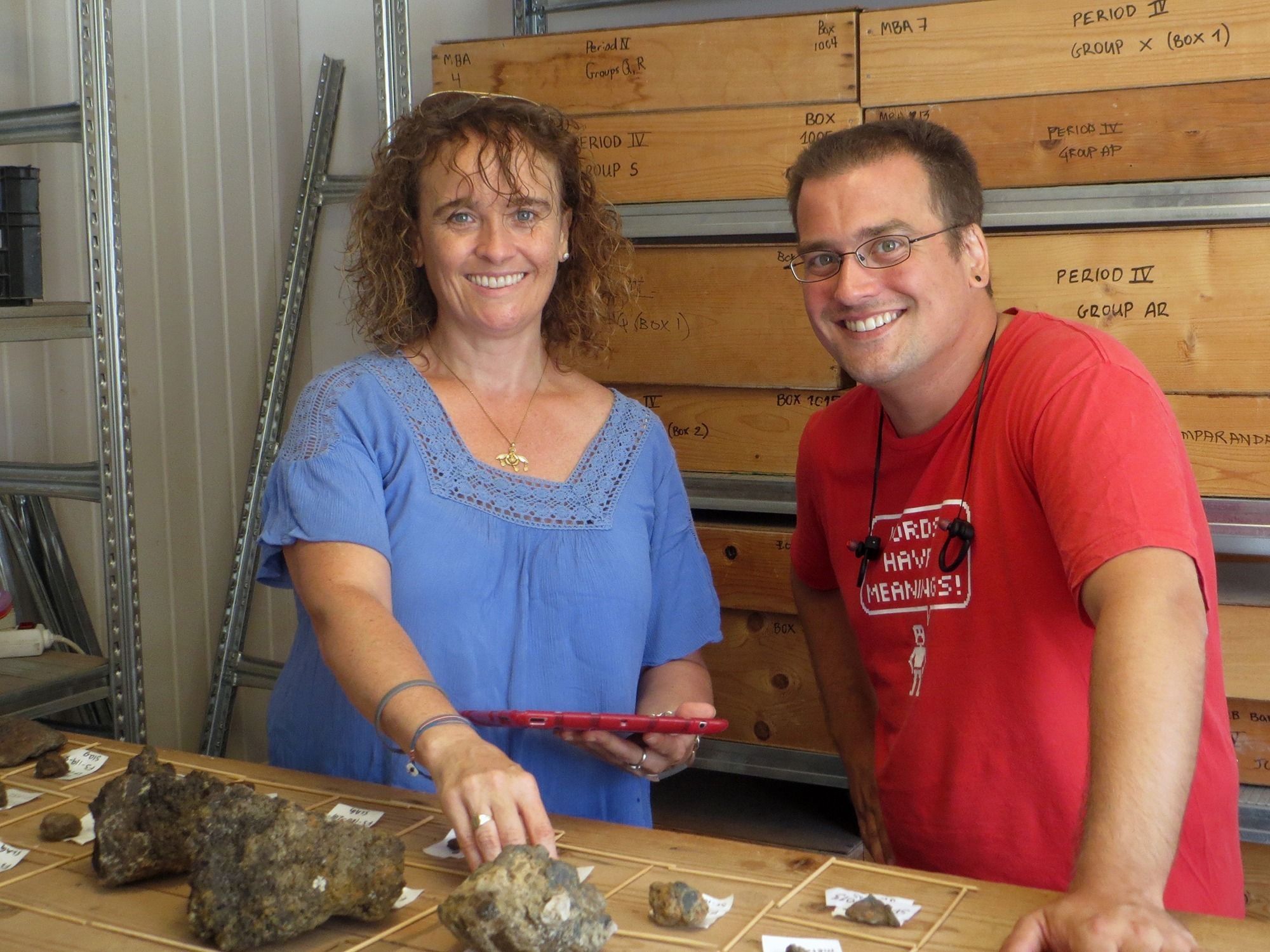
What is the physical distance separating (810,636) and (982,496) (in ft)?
1.65

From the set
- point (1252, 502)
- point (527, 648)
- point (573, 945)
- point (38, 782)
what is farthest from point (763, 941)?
point (1252, 502)

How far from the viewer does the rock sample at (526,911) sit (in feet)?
3.01

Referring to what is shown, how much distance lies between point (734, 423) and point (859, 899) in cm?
121

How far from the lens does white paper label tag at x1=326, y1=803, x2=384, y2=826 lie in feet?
4.08

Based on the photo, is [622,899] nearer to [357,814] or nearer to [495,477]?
[357,814]

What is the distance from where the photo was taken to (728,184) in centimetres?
Answer: 212

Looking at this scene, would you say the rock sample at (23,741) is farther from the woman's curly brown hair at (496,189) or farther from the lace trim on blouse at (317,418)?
the woman's curly brown hair at (496,189)

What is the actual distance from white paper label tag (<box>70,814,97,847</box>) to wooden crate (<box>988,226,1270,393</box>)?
1440 mm

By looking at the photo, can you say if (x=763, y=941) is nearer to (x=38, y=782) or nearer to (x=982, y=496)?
(x=982, y=496)

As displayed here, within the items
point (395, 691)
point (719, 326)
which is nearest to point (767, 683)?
point (719, 326)

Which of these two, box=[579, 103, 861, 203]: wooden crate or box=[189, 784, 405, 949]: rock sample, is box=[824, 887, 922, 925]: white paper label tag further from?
box=[579, 103, 861, 203]: wooden crate

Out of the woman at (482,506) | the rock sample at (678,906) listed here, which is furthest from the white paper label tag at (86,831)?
the rock sample at (678,906)

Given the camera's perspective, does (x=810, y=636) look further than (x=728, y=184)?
No

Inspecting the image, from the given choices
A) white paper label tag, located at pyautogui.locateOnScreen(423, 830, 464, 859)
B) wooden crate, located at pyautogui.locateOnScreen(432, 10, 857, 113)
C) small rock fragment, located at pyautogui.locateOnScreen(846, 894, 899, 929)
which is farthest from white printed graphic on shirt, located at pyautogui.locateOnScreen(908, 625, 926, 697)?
wooden crate, located at pyautogui.locateOnScreen(432, 10, 857, 113)
